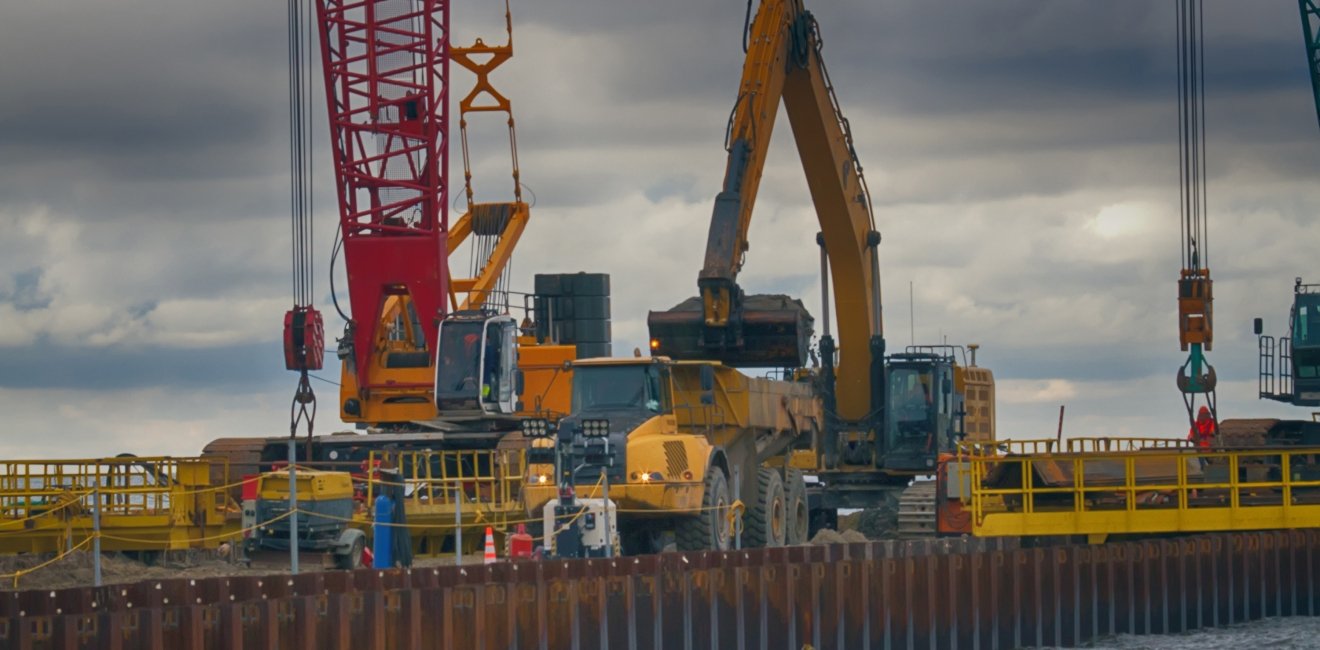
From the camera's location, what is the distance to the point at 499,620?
2264cm

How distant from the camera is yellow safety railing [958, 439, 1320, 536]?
29.6 metres

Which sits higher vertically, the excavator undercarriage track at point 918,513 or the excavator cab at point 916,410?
the excavator cab at point 916,410

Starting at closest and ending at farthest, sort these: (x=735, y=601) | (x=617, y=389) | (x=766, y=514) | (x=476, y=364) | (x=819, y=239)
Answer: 1. (x=735, y=601)
2. (x=617, y=389)
3. (x=766, y=514)
4. (x=476, y=364)
5. (x=819, y=239)

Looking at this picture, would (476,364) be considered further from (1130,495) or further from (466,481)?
(1130,495)

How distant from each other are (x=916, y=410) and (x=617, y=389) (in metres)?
12.8

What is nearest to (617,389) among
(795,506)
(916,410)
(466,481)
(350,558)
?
(350,558)

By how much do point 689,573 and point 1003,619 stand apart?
5.50 metres

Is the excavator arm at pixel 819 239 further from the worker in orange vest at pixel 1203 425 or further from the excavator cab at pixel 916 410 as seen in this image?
the worker in orange vest at pixel 1203 425

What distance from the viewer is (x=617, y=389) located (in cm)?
3328

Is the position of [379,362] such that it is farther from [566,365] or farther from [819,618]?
[819,618]

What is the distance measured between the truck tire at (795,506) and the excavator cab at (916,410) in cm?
500

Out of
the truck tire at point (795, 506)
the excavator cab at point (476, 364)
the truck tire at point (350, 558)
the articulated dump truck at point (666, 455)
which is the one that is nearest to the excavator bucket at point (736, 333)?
the truck tire at point (795, 506)

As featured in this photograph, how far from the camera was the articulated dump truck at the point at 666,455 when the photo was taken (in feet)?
104

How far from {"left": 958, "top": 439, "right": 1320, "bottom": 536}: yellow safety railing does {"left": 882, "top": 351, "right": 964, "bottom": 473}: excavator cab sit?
12723mm
